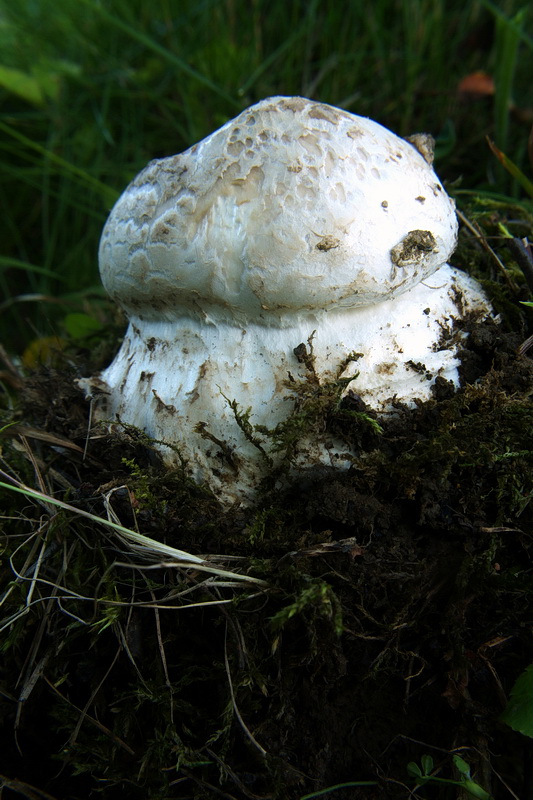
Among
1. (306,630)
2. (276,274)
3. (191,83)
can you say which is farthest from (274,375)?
(191,83)

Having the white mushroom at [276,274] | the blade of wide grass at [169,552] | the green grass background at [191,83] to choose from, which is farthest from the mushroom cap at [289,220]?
the green grass background at [191,83]

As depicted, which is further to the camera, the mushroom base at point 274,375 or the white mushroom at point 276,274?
the mushroom base at point 274,375

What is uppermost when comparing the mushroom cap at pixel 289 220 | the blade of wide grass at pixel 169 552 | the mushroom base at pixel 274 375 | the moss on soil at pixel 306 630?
the mushroom cap at pixel 289 220

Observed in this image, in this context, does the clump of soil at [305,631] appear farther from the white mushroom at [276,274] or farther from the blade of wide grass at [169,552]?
the white mushroom at [276,274]

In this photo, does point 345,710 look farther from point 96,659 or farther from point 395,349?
point 395,349

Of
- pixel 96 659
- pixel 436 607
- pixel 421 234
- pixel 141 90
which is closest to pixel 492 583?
pixel 436 607

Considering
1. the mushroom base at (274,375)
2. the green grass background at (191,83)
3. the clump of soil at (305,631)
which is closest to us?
the clump of soil at (305,631)

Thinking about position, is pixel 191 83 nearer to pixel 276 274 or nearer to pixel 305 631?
pixel 276 274

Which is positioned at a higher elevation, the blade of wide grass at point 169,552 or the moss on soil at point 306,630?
the blade of wide grass at point 169,552
